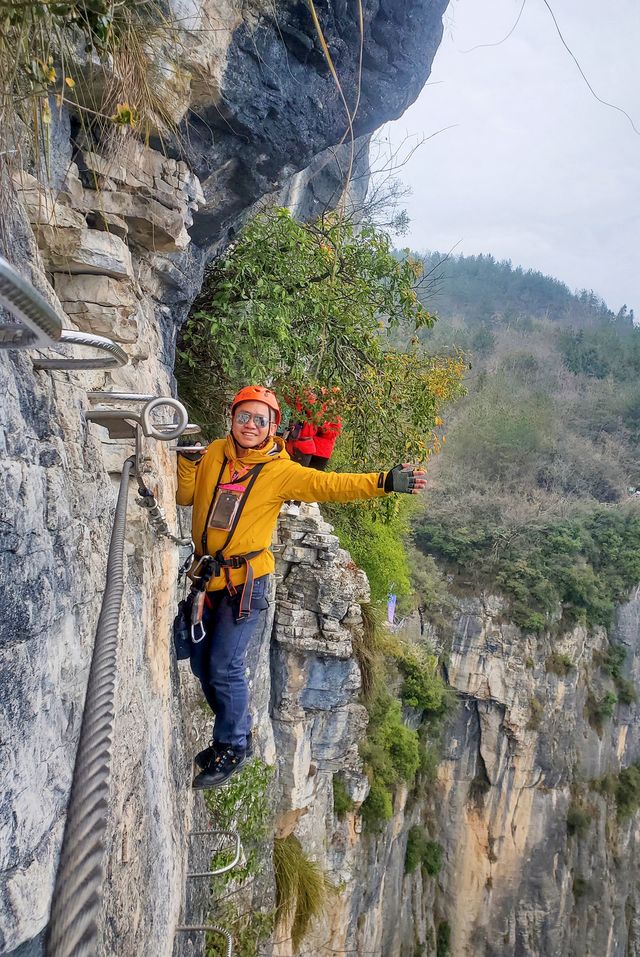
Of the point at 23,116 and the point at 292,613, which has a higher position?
the point at 23,116

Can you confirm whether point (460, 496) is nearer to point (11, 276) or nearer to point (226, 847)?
point (226, 847)

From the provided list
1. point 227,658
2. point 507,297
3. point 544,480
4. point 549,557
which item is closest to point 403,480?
point 227,658

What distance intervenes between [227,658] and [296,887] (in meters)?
6.16

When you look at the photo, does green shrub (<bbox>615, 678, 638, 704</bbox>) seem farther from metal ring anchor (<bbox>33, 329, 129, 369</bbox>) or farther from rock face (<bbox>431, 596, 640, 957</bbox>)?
metal ring anchor (<bbox>33, 329, 129, 369</bbox>)

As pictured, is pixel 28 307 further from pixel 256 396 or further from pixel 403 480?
pixel 256 396

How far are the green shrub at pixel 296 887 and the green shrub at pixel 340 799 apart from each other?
890mm

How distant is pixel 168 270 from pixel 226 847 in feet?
17.6

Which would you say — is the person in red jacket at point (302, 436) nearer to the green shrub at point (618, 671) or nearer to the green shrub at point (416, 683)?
the green shrub at point (416, 683)

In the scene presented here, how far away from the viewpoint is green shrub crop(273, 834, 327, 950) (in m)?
7.48

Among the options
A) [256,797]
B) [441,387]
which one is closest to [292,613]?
[256,797]

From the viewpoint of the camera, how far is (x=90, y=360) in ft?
5.49

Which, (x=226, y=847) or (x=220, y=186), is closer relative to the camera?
(x=220, y=186)

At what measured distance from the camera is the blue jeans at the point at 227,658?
325 cm

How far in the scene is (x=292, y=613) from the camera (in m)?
7.48
